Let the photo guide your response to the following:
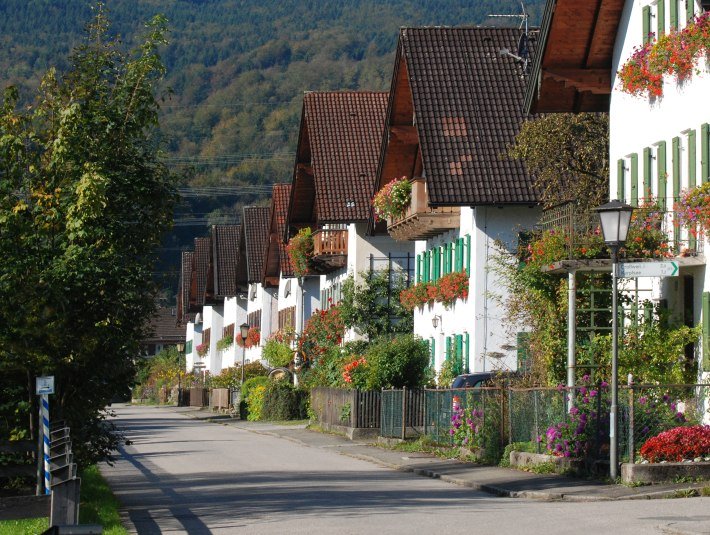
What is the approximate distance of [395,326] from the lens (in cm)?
4838

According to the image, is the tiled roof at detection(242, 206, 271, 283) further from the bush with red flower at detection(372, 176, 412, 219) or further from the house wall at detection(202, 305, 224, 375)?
the bush with red flower at detection(372, 176, 412, 219)

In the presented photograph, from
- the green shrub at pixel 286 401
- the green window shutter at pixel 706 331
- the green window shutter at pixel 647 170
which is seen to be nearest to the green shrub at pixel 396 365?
the green window shutter at pixel 647 170

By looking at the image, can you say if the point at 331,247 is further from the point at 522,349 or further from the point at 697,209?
the point at 697,209

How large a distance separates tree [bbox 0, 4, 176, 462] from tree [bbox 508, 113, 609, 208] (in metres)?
16.8

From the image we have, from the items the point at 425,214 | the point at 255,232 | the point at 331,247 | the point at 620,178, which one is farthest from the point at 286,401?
the point at 255,232

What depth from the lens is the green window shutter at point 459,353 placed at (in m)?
37.6

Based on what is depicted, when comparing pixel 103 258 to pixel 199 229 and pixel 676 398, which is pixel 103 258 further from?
pixel 199 229

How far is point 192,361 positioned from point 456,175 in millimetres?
74591

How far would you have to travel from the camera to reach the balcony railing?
23609mm

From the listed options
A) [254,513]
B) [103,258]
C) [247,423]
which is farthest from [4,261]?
[247,423]

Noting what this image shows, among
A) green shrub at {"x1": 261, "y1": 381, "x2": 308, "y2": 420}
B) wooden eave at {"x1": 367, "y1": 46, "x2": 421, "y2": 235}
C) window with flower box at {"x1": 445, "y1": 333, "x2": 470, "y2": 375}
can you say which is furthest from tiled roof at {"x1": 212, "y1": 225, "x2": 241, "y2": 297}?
window with flower box at {"x1": 445, "y1": 333, "x2": 470, "y2": 375}

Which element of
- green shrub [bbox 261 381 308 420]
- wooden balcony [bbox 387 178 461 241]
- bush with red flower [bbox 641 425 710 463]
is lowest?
bush with red flower [bbox 641 425 710 463]

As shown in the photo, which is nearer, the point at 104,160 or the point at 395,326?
the point at 104,160

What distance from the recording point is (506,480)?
72.9 feet
